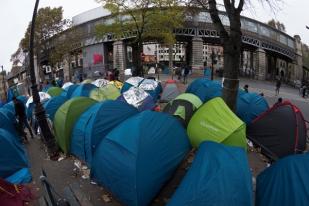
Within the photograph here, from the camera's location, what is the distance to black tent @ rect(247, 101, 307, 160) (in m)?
11.2

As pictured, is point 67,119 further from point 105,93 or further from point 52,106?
point 105,93

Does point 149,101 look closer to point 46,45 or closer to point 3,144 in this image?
point 3,144

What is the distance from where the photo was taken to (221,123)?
962cm

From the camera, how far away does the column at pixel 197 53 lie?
45.7 metres

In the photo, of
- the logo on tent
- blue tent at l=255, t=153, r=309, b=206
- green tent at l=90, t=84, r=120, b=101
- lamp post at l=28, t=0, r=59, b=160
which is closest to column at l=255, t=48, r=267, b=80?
green tent at l=90, t=84, r=120, b=101

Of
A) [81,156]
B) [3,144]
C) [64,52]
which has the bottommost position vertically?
[81,156]

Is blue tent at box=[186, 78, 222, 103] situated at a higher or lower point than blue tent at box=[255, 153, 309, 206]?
higher

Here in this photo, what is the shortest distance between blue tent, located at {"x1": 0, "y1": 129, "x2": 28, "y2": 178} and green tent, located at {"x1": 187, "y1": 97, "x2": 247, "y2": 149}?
15.4 feet

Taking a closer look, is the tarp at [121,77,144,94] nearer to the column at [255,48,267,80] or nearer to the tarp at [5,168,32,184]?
the tarp at [5,168,32,184]

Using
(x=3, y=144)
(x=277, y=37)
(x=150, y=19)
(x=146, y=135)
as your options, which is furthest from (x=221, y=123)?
(x=277, y=37)

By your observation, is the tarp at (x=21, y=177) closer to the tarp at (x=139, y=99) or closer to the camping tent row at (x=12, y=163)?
the camping tent row at (x=12, y=163)

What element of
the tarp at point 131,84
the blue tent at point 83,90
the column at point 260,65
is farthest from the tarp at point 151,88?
the column at point 260,65

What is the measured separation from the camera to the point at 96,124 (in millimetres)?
10031

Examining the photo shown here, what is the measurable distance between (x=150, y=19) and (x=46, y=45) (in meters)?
19.8
